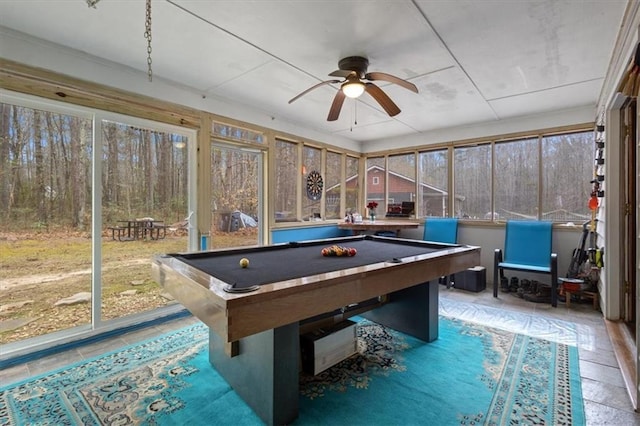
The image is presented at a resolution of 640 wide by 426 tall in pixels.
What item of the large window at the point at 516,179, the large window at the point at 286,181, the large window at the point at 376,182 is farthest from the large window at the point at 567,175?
the large window at the point at 286,181

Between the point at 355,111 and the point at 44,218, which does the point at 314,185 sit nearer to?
the point at 355,111

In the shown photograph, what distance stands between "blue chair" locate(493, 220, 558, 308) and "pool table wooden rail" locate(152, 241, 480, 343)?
261 cm

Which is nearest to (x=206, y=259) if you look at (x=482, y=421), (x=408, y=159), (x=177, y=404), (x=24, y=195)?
(x=177, y=404)

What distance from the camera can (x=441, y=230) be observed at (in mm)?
5344

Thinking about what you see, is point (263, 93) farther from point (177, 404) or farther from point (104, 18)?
point (177, 404)

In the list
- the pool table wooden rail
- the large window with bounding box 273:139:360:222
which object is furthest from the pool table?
the large window with bounding box 273:139:360:222

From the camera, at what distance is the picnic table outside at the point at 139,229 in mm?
3186

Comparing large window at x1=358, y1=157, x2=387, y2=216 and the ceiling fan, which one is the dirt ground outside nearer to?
the ceiling fan

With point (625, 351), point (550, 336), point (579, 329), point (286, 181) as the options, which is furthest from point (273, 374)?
point (286, 181)

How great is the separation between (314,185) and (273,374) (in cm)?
409

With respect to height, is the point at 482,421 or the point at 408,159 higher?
the point at 408,159

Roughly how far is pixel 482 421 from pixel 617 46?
3134mm

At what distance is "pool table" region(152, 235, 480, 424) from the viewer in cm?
137

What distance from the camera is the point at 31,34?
98.7 inches
